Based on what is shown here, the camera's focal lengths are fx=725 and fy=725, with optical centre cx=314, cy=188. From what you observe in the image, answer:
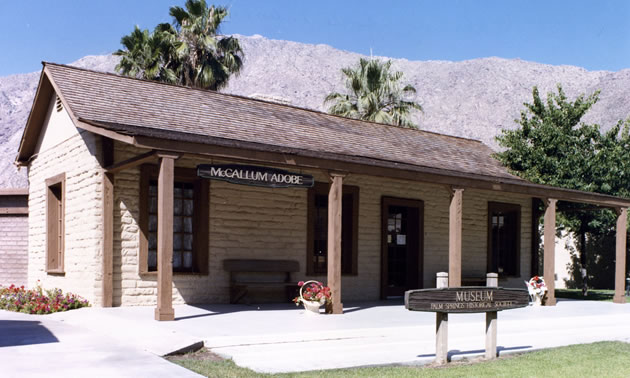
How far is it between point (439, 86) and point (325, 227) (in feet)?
332

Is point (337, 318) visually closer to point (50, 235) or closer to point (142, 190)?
point (142, 190)

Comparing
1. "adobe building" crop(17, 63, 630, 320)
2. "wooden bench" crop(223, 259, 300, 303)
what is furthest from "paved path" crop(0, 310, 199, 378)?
"wooden bench" crop(223, 259, 300, 303)

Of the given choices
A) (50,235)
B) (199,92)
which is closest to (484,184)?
(199,92)

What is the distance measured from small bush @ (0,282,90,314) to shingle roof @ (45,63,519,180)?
10.2 feet

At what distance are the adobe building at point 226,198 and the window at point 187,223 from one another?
3 cm

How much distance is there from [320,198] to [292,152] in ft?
11.4

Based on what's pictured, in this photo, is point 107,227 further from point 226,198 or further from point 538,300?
point 538,300

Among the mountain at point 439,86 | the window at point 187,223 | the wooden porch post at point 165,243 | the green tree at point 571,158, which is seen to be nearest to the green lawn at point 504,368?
the wooden porch post at point 165,243

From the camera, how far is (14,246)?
16250mm

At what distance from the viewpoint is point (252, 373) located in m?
7.31

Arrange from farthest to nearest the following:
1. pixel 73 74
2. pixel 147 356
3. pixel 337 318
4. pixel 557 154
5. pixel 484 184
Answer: pixel 557 154, pixel 484 184, pixel 73 74, pixel 337 318, pixel 147 356

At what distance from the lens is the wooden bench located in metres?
13.2

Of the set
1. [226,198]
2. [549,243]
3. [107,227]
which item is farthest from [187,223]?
[549,243]

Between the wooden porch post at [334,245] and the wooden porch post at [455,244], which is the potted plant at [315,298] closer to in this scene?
the wooden porch post at [334,245]
